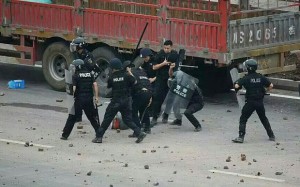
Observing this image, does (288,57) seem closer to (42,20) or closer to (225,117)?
(225,117)

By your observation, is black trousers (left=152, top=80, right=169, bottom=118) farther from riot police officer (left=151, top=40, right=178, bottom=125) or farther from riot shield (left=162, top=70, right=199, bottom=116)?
riot shield (left=162, top=70, right=199, bottom=116)

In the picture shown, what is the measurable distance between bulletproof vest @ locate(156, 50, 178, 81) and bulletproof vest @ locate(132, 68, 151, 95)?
1.12 meters

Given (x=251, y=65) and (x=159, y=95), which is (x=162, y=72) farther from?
(x=251, y=65)

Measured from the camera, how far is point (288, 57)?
2453 cm

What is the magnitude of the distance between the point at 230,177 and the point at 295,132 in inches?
155

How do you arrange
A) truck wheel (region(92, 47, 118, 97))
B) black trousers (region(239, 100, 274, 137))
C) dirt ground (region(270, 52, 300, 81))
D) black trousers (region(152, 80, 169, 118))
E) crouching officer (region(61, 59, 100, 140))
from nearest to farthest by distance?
1. black trousers (region(239, 100, 274, 137))
2. crouching officer (region(61, 59, 100, 140))
3. black trousers (region(152, 80, 169, 118))
4. truck wheel (region(92, 47, 118, 97))
5. dirt ground (region(270, 52, 300, 81))

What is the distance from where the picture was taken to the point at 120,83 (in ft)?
61.4

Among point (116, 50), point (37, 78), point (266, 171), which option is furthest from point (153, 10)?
point (266, 171)

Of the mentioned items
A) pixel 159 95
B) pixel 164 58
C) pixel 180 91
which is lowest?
pixel 159 95

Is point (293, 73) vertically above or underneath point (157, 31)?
underneath

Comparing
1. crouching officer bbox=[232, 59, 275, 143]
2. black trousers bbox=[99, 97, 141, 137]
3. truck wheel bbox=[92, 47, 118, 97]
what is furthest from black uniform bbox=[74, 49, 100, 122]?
crouching officer bbox=[232, 59, 275, 143]

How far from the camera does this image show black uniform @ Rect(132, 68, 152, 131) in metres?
19.3

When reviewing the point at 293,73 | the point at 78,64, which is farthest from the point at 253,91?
the point at 293,73

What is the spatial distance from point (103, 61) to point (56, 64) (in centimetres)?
143
